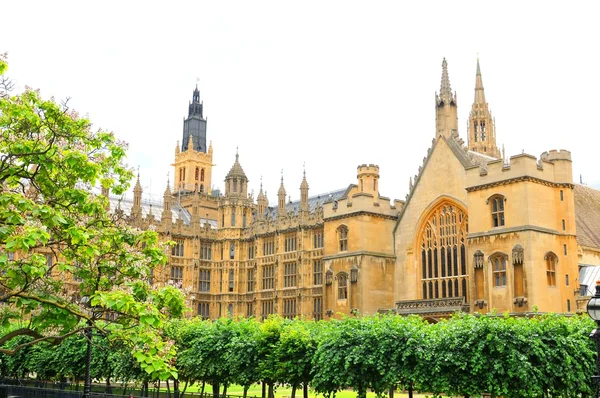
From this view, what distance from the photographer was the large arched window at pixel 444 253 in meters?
48.1

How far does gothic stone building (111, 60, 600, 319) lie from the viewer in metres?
42.9

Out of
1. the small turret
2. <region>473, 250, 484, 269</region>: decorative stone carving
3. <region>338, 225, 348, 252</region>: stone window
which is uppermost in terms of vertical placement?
the small turret

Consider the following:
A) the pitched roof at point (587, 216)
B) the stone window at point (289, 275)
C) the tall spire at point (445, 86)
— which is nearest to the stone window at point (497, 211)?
the pitched roof at point (587, 216)

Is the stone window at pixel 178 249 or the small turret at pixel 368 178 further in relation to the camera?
the stone window at pixel 178 249

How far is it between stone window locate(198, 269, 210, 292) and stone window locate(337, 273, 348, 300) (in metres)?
20.0

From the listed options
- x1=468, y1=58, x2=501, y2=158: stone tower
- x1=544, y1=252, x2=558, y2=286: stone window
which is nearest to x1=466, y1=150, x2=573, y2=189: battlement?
x1=544, y1=252, x2=558, y2=286: stone window

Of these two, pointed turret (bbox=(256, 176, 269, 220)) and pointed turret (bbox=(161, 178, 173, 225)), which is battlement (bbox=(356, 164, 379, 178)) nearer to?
pointed turret (bbox=(256, 176, 269, 220))

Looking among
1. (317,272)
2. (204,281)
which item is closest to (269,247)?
(317,272)

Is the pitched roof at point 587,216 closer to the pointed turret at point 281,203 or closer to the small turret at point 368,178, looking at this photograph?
the small turret at point 368,178

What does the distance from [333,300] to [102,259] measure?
35.9m

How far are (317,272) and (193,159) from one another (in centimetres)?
4192

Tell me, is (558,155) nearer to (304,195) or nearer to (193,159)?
(304,195)

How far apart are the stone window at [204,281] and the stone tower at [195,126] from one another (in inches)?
1355

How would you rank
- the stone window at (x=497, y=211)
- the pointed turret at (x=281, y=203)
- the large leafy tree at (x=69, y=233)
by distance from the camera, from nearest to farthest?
the large leafy tree at (x=69, y=233) < the stone window at (x=497, y=211) < the pointed turret at (x=281, y=203)
